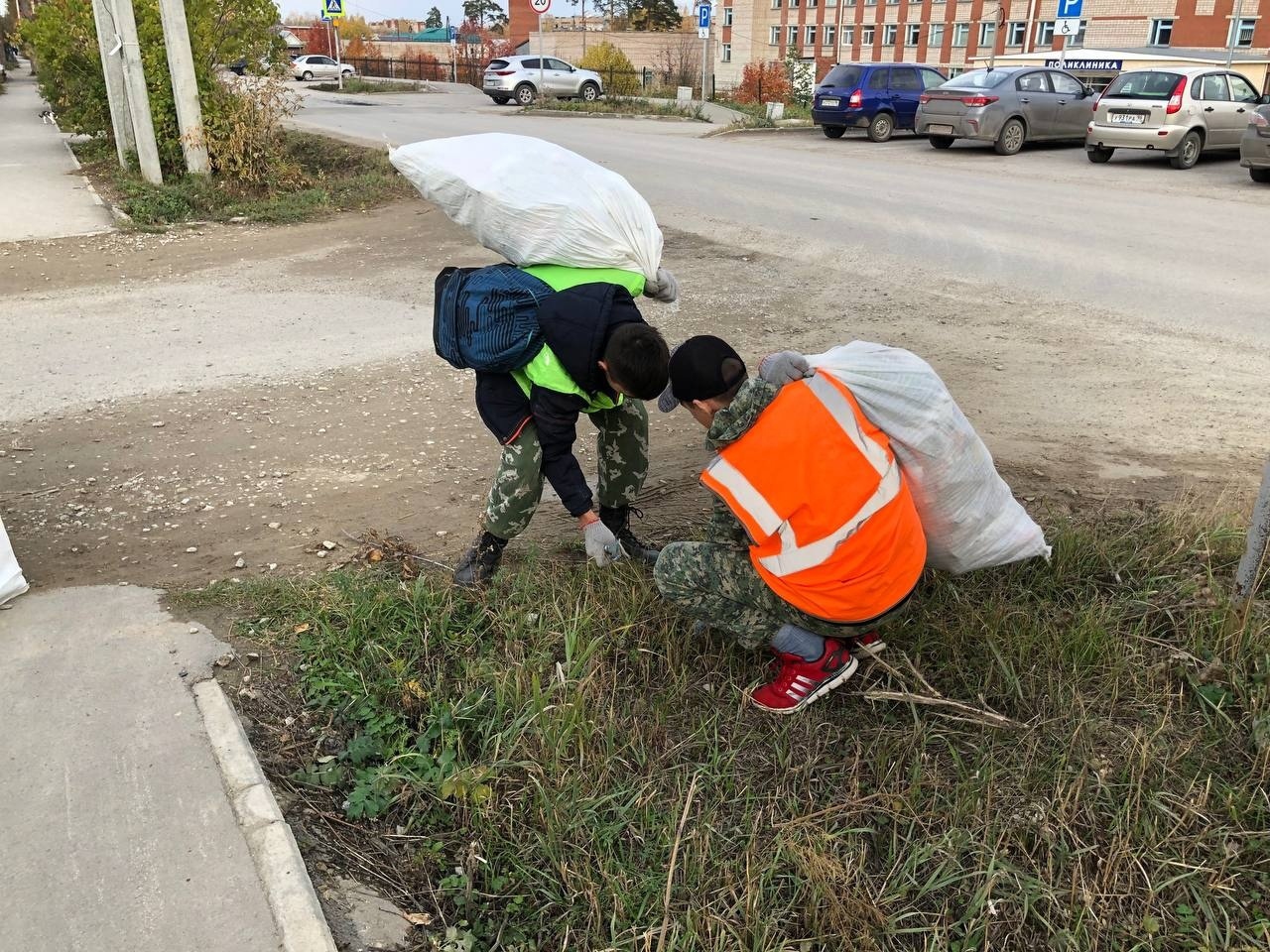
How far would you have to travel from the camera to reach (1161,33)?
1938 inches

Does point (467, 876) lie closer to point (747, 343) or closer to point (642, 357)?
point (642, 357)

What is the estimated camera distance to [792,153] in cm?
1806

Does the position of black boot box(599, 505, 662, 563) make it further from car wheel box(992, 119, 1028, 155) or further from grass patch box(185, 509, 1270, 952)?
car wheel box(992, 119, 1028, 155)

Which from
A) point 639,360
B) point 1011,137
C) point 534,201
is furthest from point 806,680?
point 1011,137

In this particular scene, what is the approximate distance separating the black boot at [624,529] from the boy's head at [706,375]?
115 cm

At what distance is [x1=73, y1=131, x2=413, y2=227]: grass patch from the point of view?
1105cm

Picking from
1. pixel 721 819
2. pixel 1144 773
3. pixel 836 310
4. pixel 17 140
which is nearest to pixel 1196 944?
pixel 1144 773

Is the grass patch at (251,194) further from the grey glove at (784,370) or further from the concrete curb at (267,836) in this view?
the grey glove at (784,370)

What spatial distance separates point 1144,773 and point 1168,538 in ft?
4.01

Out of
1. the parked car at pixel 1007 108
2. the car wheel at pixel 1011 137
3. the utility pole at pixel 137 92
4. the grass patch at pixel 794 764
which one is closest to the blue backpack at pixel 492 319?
the grass patch at pixel 794 764

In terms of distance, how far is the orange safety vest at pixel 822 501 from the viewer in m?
2.56

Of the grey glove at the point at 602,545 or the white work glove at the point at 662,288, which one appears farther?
the white work glove at the point at 662,288

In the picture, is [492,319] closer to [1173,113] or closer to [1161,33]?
[1173,113]

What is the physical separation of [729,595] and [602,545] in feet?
1.71
